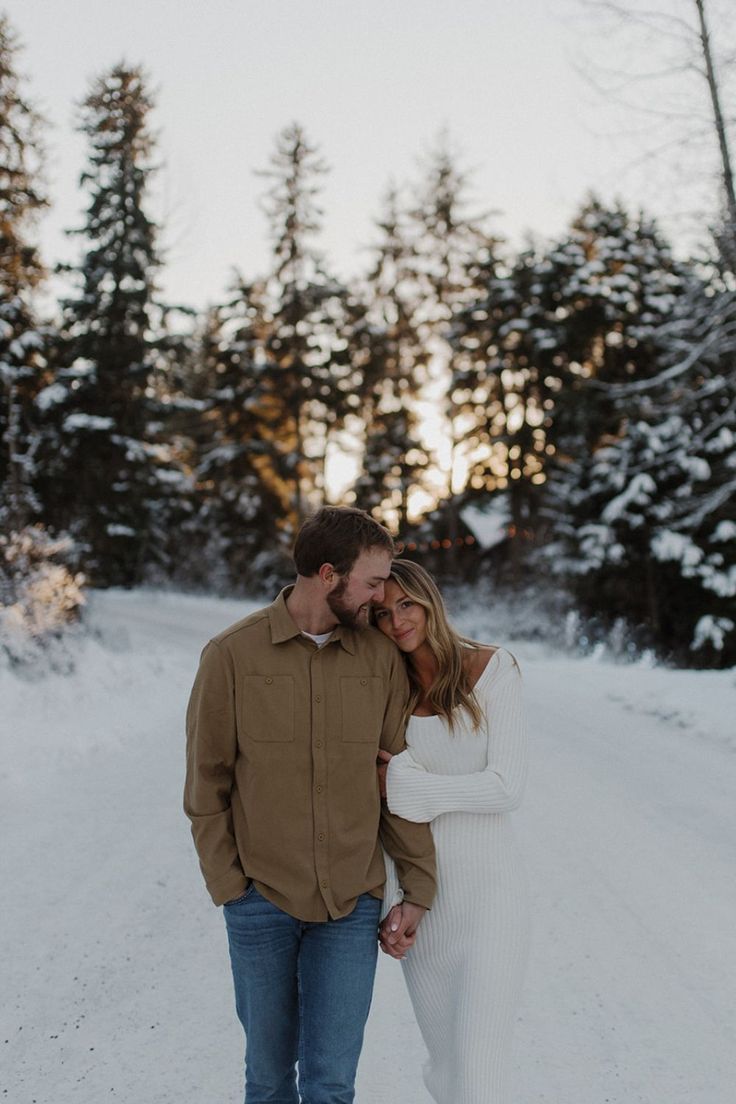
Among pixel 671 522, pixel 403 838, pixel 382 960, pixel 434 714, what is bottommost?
pixel 382 960

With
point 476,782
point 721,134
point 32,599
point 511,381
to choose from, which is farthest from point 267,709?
point 511,381

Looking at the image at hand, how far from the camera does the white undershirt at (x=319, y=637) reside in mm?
2480

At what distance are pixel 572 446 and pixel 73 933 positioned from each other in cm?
1923

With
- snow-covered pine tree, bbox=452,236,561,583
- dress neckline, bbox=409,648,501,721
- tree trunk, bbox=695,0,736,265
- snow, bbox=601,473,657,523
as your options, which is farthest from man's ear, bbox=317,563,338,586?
snow-covered pine tree, bbox=452,236,561,583

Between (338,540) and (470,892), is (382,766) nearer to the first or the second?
(470,892)

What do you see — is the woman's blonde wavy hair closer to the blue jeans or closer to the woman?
the woman

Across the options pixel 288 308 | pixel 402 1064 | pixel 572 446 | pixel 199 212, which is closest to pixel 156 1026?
pixel 402 1064

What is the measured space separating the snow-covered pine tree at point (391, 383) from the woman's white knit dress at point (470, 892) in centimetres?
2766

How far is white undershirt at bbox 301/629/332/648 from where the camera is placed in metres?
2.48

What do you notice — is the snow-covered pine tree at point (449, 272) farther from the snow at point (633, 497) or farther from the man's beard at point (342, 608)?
the man's beard at point (342, 608)

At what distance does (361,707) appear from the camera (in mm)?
2441

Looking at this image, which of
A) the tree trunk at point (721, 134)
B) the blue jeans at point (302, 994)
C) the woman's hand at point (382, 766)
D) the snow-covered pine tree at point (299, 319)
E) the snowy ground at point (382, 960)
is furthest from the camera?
the snow-covered pine tree at point (299, 319)

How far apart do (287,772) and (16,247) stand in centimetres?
1918

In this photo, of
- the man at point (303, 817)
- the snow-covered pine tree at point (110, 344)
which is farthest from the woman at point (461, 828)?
the snow-covered pine tree at point (110, 344)
